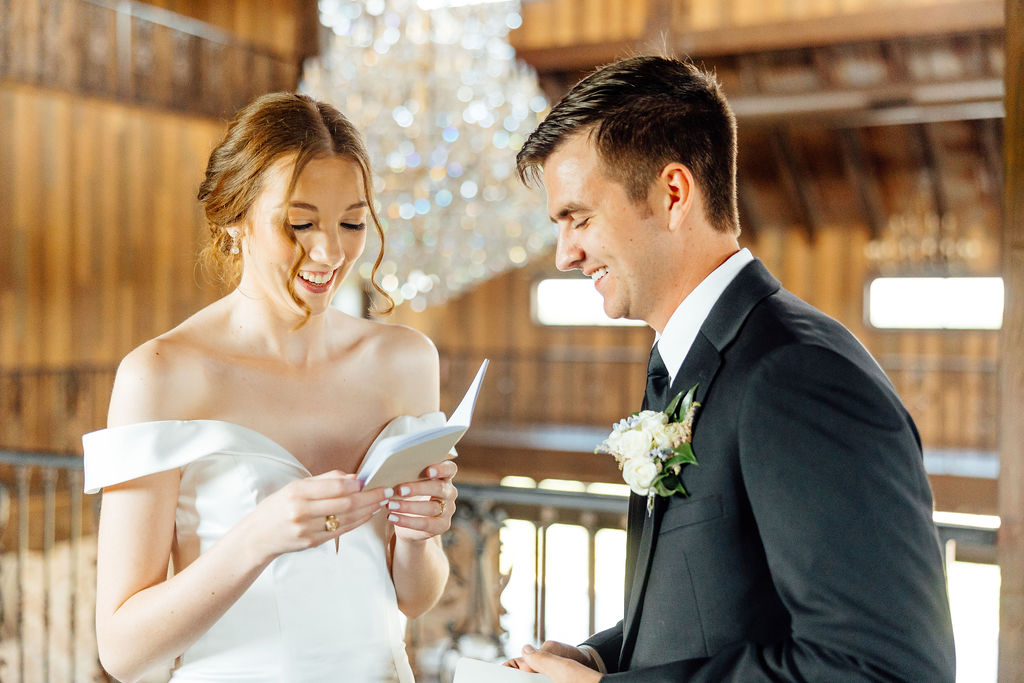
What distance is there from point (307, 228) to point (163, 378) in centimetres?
39

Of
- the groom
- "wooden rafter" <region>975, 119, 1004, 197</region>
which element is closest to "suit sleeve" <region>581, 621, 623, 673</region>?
the groom

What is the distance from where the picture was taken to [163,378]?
1785 mm

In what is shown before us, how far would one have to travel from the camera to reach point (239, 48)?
11219 millimetres

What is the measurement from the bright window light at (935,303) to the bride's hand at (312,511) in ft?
35.1

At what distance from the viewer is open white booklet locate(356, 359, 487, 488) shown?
1464 mm

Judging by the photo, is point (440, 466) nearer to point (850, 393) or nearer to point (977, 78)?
point (850, 393)

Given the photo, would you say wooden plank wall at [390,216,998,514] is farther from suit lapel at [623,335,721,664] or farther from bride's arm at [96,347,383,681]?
bride's arm at [96,347,383,681]

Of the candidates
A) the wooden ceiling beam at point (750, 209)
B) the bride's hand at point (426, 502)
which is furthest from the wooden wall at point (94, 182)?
the bride's hand at point (426, 502)

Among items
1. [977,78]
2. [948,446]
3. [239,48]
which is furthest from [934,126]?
[239,48]

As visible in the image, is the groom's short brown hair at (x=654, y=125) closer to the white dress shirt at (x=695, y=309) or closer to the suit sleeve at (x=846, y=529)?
the white dress shirt at (x=695, y=309)

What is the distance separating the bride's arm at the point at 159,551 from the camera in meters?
1.54

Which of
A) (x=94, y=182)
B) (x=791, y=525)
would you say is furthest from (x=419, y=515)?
(x=94, y=182)

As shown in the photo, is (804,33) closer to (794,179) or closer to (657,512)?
(794,179)

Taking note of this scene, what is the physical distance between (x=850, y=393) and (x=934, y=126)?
33.8 feet
